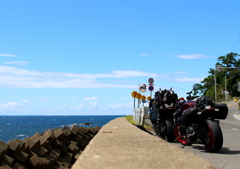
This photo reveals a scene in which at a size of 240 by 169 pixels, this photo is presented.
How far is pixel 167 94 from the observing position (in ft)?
35.1

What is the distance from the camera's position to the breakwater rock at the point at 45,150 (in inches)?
315

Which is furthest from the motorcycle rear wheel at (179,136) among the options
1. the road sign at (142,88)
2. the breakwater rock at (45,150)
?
the road sign at (142,88)

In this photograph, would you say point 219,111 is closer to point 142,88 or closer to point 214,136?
point 214,136

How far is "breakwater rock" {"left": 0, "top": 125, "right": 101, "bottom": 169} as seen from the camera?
26.2 feet

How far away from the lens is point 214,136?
26.4 ft

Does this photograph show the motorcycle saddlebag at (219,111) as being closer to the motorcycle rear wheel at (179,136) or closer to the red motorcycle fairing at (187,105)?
the red motorcycle fairing at (187,105)

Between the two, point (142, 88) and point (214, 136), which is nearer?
point (214, 136)

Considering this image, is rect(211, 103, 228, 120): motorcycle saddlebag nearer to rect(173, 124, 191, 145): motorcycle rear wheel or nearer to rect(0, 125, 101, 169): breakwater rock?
rect(173, 124, 191, 145): motorcycle rear wheel

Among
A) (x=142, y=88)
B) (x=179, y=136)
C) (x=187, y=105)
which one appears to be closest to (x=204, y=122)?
(x=187, y=105)

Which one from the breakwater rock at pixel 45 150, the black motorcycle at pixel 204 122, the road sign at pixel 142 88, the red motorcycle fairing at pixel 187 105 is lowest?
the breakwater rock at pixel 45 150

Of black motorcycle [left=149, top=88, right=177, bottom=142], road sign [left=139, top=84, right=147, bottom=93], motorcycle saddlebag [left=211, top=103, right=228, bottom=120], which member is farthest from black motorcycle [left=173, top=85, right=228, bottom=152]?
road sign [left=139, top=84, right=147, bottom=93]

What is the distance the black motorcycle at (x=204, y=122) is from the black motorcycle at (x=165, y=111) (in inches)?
53.7

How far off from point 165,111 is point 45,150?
376 centimetres

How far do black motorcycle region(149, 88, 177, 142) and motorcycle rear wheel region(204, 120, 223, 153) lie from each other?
206 cm
